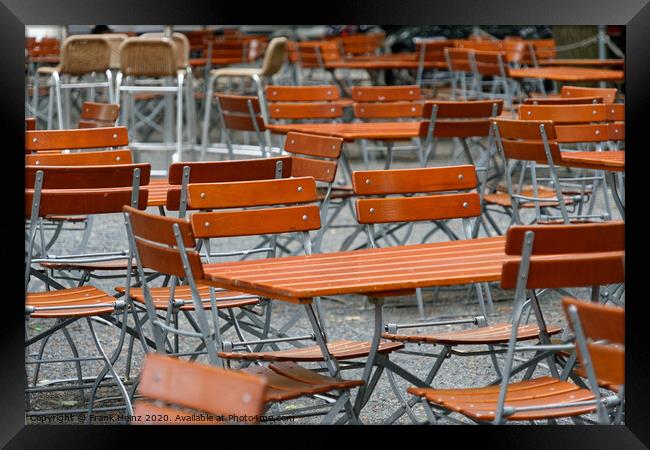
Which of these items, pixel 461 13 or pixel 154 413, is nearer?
pixel 154 413

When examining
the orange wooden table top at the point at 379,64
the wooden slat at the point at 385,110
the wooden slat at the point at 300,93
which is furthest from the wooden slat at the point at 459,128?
the orange wooden table top at the point at 379,64

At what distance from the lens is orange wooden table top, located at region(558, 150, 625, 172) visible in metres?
5.66

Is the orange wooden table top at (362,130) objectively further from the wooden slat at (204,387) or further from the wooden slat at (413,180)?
the wooden slat at (204,387)

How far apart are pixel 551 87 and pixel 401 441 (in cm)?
1360

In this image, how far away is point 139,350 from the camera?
6.25 metres

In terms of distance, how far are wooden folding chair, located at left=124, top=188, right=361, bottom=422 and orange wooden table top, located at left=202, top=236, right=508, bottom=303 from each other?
120 millimetres

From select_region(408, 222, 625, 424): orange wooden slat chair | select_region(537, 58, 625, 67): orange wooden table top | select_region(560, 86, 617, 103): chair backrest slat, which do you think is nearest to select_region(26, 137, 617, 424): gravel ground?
select_region(560, 86, 617, 103): chair backrest slat

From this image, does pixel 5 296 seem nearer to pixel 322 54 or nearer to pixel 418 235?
pixel 418 235

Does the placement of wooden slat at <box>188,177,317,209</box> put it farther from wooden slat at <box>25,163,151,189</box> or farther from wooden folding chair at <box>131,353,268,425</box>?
wooden folding chair at <box>131,353,268,425</box>

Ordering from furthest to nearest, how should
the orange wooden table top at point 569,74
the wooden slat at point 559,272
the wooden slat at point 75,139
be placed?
the orange wooden table top at point 569,74, the wooden slat at point 75,139, the wooden slat at point 559,272

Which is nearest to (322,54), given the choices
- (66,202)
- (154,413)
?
(66,202)

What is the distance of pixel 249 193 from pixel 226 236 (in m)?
0.37

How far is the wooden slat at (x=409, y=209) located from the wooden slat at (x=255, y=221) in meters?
0.35

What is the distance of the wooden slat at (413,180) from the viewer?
16.8 ft
